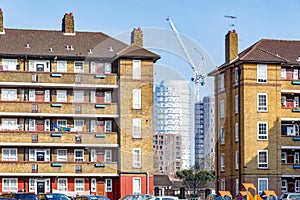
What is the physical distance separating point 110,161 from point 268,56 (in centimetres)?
2111

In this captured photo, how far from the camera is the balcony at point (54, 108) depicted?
84625 millimetres

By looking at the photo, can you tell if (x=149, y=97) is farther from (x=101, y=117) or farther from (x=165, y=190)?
(x=165, y=190)

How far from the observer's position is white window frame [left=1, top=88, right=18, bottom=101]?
86.2 metres

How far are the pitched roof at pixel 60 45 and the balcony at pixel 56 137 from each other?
8.89m

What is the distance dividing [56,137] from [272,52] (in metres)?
27.1

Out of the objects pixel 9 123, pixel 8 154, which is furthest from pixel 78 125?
pixel 8 154

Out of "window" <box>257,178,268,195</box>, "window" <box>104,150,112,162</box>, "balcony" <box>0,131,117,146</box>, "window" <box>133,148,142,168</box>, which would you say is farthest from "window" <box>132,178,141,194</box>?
"window" <box>257,178,268,195</box>

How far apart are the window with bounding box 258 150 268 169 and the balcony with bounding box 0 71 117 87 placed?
58.2 feet

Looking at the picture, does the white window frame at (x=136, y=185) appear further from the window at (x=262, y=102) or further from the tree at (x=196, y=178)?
the tree at (x=196, y=178)

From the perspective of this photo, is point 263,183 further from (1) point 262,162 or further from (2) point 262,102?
(2) point 262,102

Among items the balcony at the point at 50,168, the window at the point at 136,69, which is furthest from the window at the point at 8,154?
the window at the point at 136,69

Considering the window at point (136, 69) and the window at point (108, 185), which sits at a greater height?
the window at point (136, 69)

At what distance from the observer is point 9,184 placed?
8438cm

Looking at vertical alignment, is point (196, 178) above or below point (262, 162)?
below
